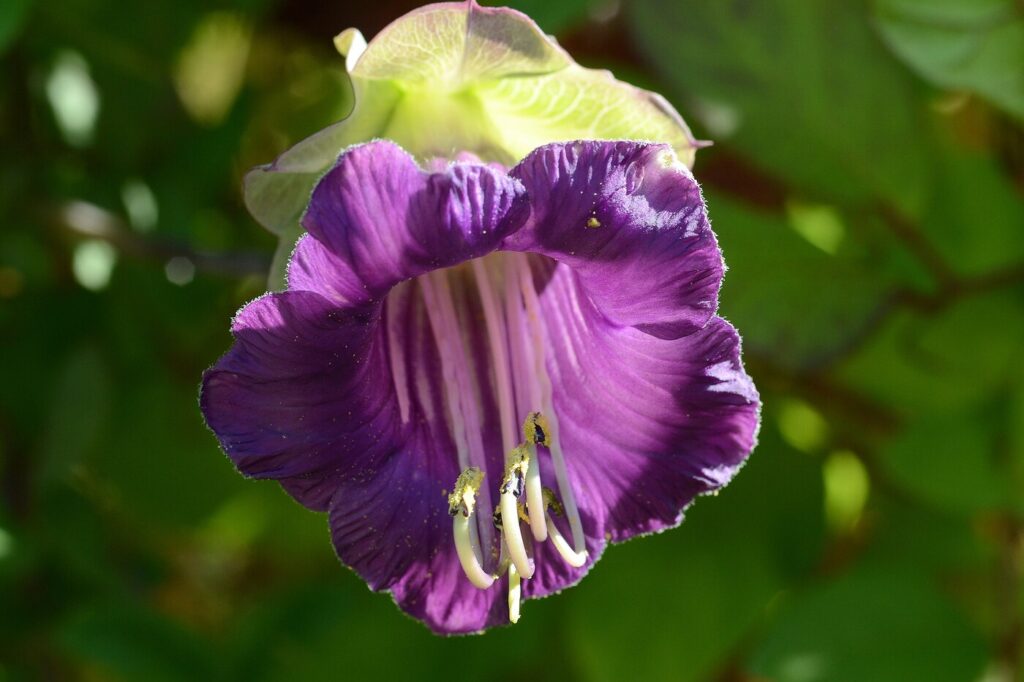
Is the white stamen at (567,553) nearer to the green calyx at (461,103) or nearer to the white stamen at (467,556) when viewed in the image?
the white stamen at (467,556)

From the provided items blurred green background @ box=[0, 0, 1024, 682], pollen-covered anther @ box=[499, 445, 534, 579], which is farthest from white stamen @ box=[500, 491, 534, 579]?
blurred green background @ box=[0, 0, 1024, 682]

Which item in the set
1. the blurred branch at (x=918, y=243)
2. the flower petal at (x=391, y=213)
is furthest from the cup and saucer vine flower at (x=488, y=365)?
the blurred branch at (x=918, y=243)

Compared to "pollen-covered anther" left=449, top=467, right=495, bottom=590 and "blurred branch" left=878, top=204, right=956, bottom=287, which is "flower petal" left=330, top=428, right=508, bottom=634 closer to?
"pollen-covered anther" left=449, top=467, right=495, bottom=590

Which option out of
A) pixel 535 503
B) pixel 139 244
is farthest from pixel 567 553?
pixel 139 244

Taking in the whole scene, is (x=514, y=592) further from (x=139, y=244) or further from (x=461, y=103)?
(x=139, y=244)

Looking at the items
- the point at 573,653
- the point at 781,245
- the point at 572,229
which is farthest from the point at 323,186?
the point at 573,653

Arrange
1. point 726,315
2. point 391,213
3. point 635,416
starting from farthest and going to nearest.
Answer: point 726,315 → point 635,416 → point 391,213

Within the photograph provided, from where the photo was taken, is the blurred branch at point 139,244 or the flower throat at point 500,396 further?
the blurred branch at point 139,244
